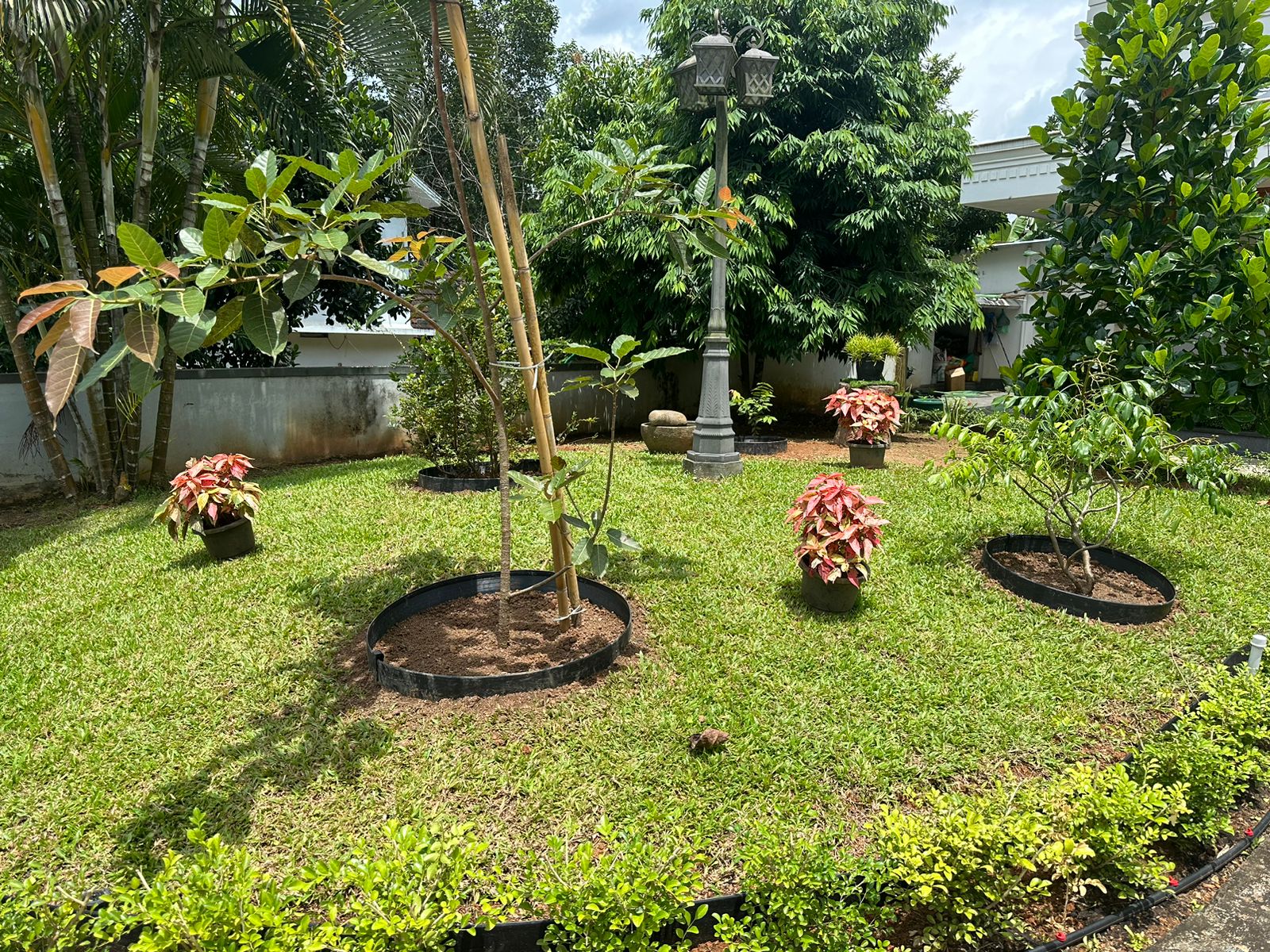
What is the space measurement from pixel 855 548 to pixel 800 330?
718 cm

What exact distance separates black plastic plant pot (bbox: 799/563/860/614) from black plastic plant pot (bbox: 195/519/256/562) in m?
3.55

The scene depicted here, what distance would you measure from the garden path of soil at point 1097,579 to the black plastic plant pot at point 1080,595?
0.03m

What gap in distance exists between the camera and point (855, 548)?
3623 millimetres

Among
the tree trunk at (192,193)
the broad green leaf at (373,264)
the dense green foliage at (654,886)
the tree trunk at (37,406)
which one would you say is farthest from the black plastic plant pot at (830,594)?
the tree trunk at (37,406)

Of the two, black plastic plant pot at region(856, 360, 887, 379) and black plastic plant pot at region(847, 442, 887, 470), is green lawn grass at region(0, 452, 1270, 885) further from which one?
black plastic plant pot at region(856, 360, 887, 379)

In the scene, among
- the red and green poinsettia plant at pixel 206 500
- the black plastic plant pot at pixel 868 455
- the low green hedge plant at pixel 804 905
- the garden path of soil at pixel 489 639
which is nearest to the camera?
the low green hedge plant at pixel 804 905

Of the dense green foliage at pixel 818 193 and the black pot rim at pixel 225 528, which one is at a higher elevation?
the dense green foliage at pixel 818 193

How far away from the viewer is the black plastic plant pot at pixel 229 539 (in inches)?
177

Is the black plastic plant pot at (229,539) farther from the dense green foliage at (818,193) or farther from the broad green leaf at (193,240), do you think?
the dense green foliage at (818,193)

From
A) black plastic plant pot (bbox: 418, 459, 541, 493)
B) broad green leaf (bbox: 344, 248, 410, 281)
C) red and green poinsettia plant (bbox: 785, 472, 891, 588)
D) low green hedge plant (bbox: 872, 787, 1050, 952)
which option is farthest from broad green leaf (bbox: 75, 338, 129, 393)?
black plastic plant pot (bbox: 418, 459, 541, 493)

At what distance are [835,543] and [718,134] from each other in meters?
4.76

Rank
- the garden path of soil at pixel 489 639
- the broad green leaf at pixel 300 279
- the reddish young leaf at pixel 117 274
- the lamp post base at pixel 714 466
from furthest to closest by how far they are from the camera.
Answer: the lamp post base at pixel 714 466, the garden path of soil at pixel 489 639, the broad green leaf at pixel 300 279, the reddish young leaf at pixel 117 274

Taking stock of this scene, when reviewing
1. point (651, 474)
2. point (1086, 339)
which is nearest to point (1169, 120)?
point (1086, 339)

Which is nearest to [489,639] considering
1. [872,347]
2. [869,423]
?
[869,423]
